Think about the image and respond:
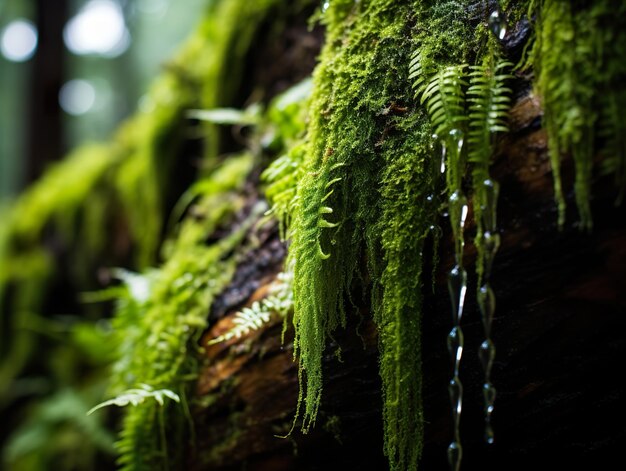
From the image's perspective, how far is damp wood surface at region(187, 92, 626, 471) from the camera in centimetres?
155

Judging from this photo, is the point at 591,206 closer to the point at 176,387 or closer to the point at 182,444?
the point at 176,387

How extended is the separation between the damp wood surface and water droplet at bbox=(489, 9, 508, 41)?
0.83 feet

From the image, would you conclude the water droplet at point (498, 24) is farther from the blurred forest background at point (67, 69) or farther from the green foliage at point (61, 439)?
the blurred forest background at point (67, 69)

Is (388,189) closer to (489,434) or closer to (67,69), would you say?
(489,434)

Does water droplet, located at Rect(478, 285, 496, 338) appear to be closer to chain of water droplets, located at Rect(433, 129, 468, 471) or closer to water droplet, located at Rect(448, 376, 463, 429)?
chain of water droplets, located at Rect(433, 129, 468, 471)

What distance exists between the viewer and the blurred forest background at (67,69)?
800 centimetres

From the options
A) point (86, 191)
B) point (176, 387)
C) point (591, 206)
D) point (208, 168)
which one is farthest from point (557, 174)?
point (86, 191)

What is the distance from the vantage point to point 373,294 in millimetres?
1762

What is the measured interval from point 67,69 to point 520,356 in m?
8.68

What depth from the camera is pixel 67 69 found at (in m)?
8.18

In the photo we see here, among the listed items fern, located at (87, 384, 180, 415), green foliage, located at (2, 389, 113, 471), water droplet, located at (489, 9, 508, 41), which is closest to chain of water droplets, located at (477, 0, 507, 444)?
water droplet, located at (489, 9, 508, 41)

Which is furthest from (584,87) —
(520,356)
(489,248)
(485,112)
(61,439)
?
(61,439)

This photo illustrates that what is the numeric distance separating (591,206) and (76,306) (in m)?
5.68

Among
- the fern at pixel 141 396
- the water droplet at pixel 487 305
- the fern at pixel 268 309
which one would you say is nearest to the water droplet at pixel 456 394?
the water droplet at pixel 487 305
